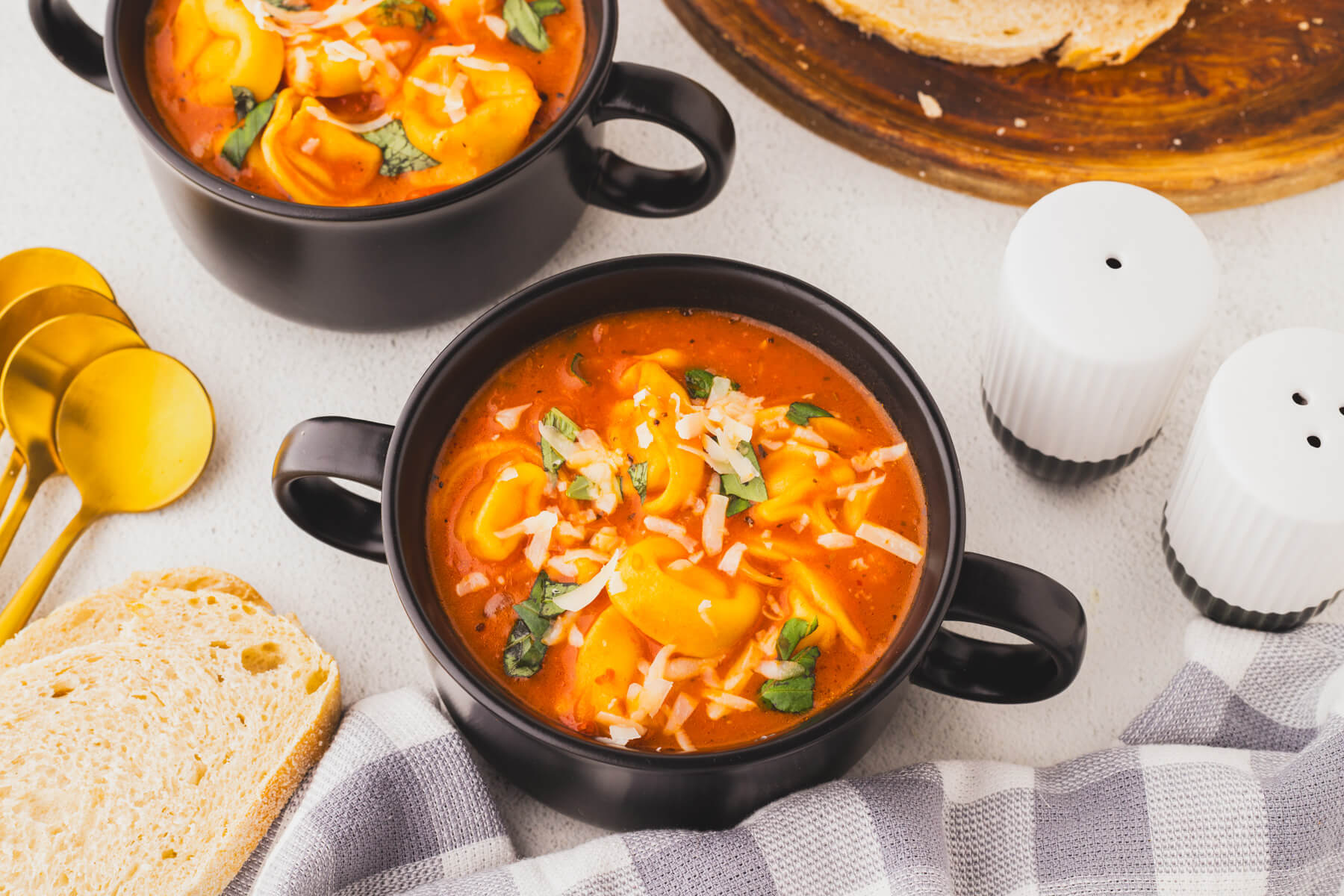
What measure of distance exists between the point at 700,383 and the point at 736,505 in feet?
0.77

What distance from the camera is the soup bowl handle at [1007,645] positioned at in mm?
1771

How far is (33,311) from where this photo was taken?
2455mm

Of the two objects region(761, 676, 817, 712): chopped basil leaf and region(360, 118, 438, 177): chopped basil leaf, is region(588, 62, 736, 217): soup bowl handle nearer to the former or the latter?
region(360, 118, 438, 177): chopped basil leaf

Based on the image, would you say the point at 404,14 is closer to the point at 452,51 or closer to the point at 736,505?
the point at 452,51

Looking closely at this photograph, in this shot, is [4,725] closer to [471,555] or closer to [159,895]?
[159,895]

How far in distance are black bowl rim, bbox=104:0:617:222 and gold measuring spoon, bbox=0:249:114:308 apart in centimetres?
49

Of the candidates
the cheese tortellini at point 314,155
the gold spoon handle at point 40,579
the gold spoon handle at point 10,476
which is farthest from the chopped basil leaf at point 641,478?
the gold spoon handle at point 10,476

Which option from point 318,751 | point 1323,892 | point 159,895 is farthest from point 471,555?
point 1323,892

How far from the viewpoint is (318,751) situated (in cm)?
219

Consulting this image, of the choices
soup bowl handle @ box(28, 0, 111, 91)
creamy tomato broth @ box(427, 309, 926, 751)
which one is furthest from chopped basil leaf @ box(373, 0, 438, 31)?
creamy tomato broth @ box(427, 309, 926, 751)

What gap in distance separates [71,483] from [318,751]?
0.75 metres

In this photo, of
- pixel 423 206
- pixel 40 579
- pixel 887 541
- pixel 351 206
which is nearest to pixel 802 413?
pixel 887 541

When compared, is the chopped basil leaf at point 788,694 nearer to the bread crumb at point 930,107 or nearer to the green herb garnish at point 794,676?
the green herb garnish at point 794,676

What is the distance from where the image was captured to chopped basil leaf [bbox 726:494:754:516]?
6.45ft
